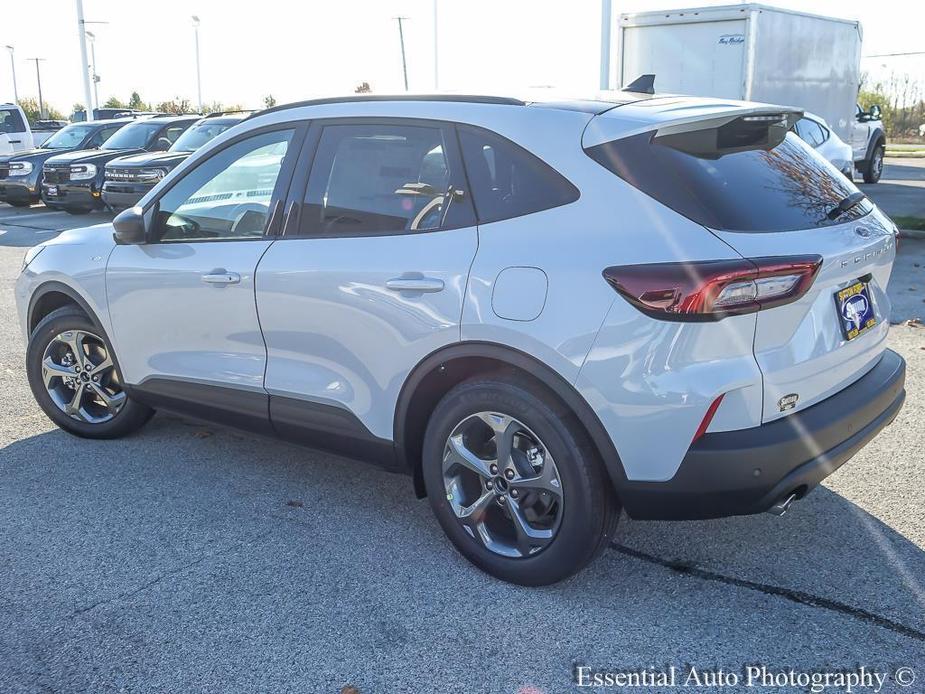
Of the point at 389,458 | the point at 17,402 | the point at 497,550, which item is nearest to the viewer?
the point at 497,550

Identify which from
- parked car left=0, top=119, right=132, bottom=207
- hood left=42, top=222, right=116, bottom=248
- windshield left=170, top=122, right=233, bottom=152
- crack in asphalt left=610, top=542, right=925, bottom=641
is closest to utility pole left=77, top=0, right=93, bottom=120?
parked car left=0, top=119, right=132, bottom=207

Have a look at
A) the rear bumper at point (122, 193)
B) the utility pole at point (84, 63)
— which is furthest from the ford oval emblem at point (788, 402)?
the utility pole at point (84, 63)

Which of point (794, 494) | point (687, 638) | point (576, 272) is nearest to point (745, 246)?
point (576, 272)

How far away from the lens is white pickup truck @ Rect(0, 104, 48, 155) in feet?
65.1

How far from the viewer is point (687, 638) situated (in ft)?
10.3

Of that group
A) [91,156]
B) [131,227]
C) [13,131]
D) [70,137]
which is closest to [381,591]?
[131,227]

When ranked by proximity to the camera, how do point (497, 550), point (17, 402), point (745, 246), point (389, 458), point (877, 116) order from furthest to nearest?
point (877, 116)
point (17, 402)
point (389, 458)
point (497, 550)
point (745, 246)

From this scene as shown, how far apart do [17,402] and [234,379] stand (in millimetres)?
2366

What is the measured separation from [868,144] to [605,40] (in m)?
7.25

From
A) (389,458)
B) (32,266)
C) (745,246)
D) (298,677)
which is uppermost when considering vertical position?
(745,246)

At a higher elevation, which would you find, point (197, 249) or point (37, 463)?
point (197, 249)

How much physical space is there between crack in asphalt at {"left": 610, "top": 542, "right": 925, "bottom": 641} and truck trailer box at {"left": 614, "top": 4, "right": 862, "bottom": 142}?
11.7 meters

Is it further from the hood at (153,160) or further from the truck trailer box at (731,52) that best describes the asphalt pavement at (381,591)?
the truck trailer box at (731,52)

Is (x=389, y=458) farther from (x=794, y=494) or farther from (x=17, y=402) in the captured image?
(x=17, y=402)
